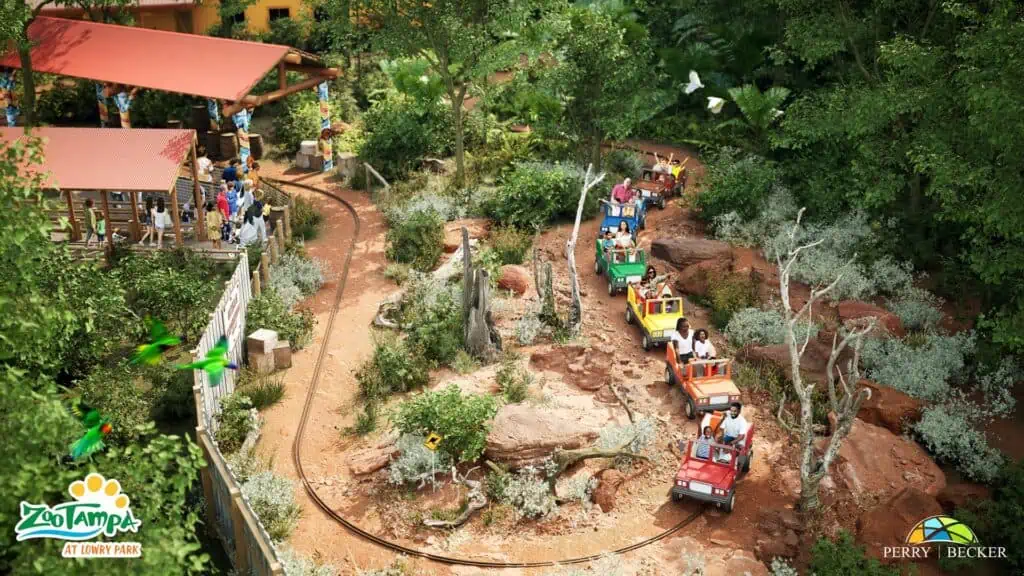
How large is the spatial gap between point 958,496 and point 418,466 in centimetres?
762

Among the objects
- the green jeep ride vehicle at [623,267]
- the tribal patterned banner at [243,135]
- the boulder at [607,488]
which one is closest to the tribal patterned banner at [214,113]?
the tribal patterned banner at [243,135]

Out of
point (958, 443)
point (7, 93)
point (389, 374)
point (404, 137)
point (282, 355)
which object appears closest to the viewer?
point (958, 443)

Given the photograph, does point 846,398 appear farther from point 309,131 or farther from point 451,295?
point 309,131

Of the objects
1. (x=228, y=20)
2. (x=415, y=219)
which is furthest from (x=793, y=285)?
(x=228, y=20)

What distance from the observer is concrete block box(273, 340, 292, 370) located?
16875mm

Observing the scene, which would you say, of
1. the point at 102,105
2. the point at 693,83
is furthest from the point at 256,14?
the point at 693,83

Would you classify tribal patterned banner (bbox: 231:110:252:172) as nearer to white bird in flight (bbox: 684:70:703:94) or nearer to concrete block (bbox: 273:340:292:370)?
concrete block (bbox: 273:340:292:370)

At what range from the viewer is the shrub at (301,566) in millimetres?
11688

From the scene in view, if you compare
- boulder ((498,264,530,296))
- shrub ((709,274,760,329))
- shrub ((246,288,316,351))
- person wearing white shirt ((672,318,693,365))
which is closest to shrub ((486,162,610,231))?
boulder ((498,264,530,296))

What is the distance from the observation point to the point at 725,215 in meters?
22.0

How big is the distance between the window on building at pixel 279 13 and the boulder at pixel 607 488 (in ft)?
86.3

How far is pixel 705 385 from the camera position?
50.0ft

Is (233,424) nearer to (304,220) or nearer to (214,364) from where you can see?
(214,364)

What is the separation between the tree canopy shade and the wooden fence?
8.93m
